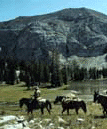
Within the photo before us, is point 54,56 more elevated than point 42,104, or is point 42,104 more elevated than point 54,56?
point 54,56

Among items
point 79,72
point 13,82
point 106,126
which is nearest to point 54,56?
point 13,82

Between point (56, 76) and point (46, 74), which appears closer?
point (56, 76)

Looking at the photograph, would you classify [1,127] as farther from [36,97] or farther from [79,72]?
[79,72]

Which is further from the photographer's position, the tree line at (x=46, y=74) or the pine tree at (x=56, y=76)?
the tree line at (x=46, y=74)

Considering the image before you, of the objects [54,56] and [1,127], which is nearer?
[1,127]

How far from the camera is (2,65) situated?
134 m

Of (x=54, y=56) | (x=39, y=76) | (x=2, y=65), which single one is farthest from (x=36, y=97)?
(x=2, y=65)

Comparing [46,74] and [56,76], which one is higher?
[56,76]

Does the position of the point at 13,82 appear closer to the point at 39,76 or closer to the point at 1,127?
the point at 39,76

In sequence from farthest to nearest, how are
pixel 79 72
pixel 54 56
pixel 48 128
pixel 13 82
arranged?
pixel 79 72 → pixel 13 82 → pixel 54 56 → pixel 48 128

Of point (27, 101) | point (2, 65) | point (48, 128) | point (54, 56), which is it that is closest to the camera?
point (48, 128)

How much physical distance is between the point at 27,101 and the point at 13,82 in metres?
86.9

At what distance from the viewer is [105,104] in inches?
704

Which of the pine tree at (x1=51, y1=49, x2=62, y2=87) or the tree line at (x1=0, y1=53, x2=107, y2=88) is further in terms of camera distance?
the tree line at (x1=0, y1=53, x2=107, y2=88)
